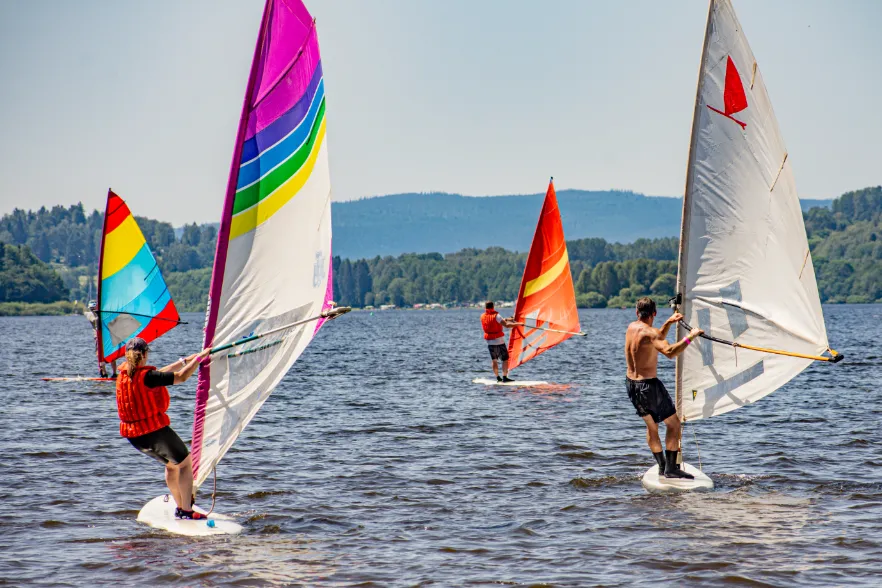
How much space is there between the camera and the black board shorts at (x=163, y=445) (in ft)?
35.8

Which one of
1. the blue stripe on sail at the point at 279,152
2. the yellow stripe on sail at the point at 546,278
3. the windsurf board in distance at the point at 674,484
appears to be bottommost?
the windsurf board in distance at the point at 674,484

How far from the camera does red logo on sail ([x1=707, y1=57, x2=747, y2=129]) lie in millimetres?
12703

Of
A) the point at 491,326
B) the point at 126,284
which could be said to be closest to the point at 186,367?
the point at 491,326

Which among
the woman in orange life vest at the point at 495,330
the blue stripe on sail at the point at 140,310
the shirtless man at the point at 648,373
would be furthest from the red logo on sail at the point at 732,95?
the blue stripe on sail at the point at 140,310

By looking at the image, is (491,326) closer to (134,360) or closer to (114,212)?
(114,212)

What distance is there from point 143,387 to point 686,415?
6.97 meters

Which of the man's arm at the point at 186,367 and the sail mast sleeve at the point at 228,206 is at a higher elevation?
the sail mast sleeve at the point at 228,206

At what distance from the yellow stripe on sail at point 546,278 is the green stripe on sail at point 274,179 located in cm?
1941

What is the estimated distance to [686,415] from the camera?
13.6 meters

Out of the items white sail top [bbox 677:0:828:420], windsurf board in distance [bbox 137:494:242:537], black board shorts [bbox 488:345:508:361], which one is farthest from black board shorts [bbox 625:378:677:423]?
black board shorts [bbox 488:345:508:361]

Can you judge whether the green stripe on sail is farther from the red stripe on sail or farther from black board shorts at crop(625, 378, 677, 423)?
the red stripe on sail

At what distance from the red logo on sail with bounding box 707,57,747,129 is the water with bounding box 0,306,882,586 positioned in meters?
4.91

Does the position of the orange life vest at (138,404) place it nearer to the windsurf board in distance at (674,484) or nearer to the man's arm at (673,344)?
the man's arm at (673,344)

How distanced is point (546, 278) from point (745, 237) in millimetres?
17525
